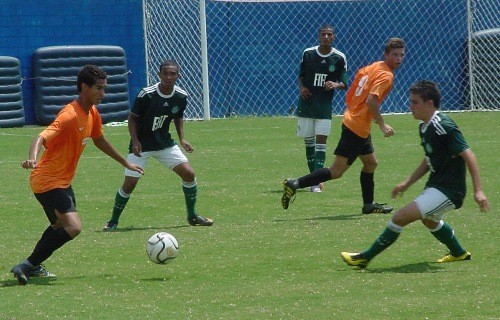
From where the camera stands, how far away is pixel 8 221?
1173cm

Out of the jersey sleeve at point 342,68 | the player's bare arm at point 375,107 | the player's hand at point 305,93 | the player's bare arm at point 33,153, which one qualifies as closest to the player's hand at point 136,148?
the player's bare arm at point 375,107

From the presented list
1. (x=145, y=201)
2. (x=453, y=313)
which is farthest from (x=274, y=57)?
(x=453, y=313)

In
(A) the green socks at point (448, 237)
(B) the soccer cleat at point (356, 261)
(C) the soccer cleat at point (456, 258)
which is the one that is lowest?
(C) the soccer cleat at point (456, 258)

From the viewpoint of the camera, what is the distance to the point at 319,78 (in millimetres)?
14586

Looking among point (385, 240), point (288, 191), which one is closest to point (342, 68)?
point (288, 191)

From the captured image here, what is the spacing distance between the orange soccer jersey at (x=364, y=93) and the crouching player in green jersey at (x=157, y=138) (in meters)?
1.81

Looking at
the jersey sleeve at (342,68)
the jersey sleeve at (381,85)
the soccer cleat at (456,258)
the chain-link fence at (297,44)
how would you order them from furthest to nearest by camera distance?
the chain-link fence at (297,44) → the jersey sleeve at (342,68) → the jersey sleeve at (381,85) → the soccer cleat at (456,258)

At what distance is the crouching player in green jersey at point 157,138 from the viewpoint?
1125 cm

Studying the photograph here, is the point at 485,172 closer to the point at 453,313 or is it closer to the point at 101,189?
the point at 101,189

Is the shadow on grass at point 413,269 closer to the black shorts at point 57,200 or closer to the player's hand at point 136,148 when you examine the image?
the black shorts at point 57,200

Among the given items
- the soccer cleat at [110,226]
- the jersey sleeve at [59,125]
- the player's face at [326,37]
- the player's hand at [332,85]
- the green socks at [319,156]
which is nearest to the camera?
the jersey sleeve at [59,125]

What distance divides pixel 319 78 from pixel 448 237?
5.99 metres

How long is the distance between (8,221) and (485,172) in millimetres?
6511

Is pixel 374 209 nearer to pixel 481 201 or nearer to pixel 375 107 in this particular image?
pixel 375 107
